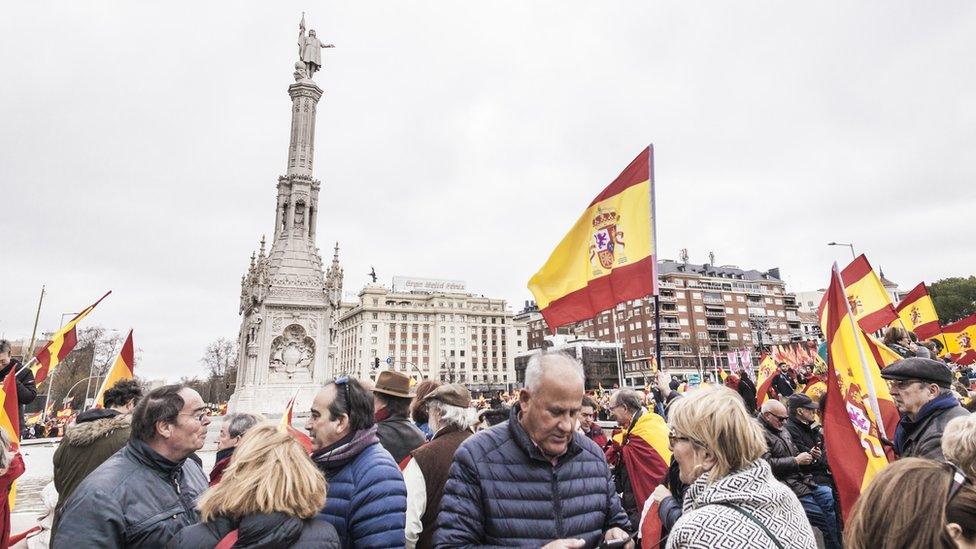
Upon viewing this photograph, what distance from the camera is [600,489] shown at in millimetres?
2867

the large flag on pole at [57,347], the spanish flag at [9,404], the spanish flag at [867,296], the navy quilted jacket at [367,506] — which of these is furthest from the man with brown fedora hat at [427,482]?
the spanish flag at [867,296]

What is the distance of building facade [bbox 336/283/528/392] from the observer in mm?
101250

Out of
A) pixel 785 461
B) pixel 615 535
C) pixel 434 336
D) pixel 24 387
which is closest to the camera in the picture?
pixel 615 535

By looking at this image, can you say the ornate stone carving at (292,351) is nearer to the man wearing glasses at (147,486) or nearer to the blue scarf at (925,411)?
the man wearing glasses at (147,486)

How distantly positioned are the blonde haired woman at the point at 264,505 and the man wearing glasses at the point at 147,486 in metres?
0.58

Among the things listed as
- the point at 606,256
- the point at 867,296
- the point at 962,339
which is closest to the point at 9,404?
the point at 606,256

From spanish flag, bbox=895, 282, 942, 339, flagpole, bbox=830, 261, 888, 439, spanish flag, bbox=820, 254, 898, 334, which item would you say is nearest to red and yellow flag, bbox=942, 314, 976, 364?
spanish flag, bbox=895, 282, 942, 339

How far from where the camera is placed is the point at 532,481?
8.80ft

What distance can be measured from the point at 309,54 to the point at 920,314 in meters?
32.8

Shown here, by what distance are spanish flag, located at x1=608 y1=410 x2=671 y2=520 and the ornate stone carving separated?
23933 mm

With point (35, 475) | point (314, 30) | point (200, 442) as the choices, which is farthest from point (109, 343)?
point (200, 442)

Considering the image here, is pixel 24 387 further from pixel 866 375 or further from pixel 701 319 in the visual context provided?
pixel 701 319

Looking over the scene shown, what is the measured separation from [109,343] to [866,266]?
256 ft

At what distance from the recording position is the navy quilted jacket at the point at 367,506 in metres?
2.87
